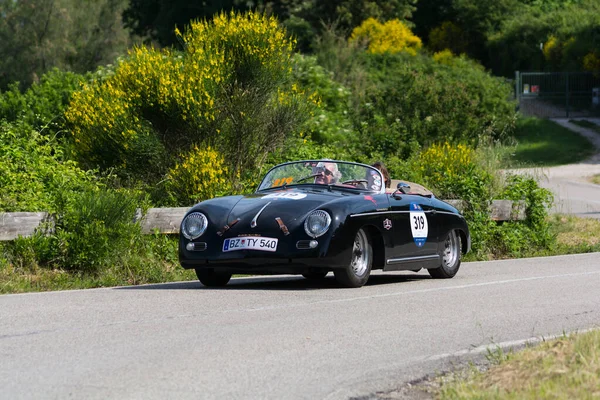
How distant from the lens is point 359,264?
1151 cm


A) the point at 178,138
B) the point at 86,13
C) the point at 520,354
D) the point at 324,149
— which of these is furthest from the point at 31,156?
the point at 86,13

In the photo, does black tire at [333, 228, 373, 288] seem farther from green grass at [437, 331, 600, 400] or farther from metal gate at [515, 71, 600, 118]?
metal gate at [515, 71, 600, 118]

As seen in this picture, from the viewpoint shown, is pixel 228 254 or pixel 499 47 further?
pixel 499 47

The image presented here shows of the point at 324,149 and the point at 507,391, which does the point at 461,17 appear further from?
the point at 507,391

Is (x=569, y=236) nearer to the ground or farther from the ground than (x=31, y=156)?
nearer to the ground

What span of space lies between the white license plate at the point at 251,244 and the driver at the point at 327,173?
1596mm

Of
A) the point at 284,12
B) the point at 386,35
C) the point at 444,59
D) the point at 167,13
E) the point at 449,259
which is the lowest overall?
the point at 444,59

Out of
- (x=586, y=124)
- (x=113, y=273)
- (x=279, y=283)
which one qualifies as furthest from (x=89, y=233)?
(x=586, y=124)

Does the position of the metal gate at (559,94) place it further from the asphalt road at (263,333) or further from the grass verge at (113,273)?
the asphalt road at (263,333)

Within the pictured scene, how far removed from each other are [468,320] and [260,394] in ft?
10.9

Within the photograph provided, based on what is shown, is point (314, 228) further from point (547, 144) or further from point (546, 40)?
point (546, 40)

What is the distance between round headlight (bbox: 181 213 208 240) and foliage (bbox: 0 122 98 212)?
2.45m

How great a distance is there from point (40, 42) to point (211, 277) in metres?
51.7

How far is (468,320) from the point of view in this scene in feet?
29.6
